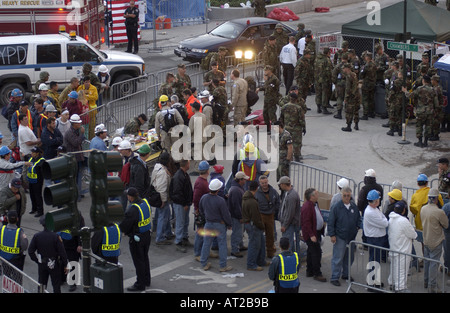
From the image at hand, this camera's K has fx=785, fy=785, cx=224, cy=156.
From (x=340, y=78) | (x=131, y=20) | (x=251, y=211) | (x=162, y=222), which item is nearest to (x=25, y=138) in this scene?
(x=162, y=222)

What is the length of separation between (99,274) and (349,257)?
4430 millimetres

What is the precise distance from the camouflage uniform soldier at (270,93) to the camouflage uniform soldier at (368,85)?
294 centimetres

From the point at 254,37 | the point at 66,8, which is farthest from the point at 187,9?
the point at 66,8

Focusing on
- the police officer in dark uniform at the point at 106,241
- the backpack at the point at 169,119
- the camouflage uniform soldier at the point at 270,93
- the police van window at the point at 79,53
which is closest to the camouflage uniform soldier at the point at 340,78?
the camouflage uniform soldier at the point at 270,93

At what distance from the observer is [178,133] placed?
16953mm

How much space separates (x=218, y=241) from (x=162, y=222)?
1475 millimetres

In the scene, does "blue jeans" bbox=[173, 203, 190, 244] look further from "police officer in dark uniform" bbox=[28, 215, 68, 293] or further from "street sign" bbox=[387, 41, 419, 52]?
"street sign" bbox=[387, 41, 419, 52]

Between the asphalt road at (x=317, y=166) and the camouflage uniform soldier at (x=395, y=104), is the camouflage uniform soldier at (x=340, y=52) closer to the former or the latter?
the asphalt road at (x=317, y=166)

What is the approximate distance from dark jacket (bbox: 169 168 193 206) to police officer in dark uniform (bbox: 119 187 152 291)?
1365mm

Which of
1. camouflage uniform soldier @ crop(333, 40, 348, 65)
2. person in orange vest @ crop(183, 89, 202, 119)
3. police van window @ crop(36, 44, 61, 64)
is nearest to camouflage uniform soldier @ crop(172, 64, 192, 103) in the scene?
person in orange vest @ crop(183, 89, 202, 119)

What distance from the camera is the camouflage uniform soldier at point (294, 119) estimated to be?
1697cm

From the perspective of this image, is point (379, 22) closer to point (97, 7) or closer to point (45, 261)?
point (97, 7)

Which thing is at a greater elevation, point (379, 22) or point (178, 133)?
point (379, 22)
